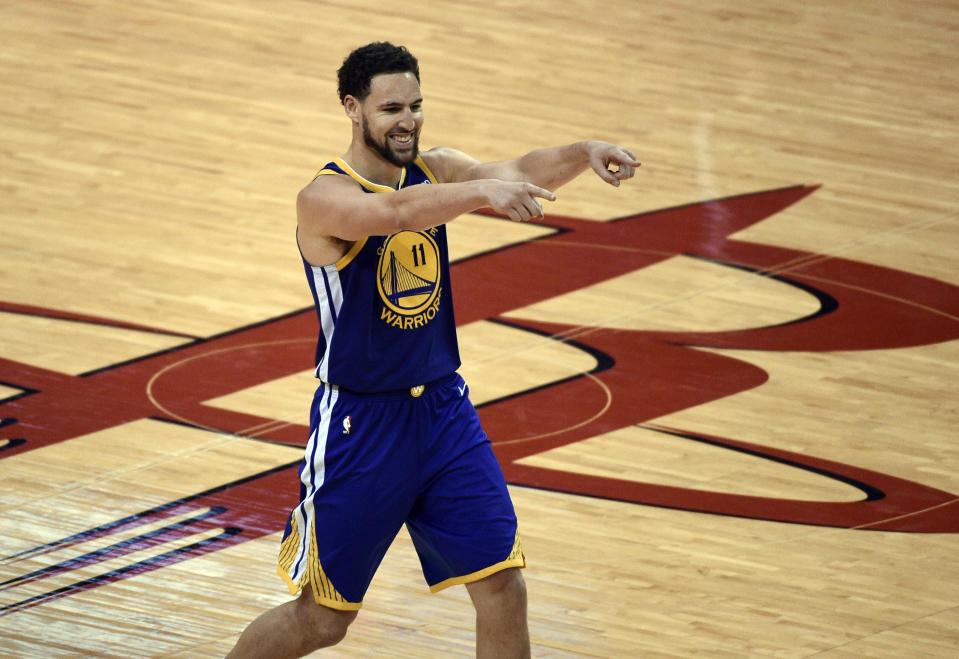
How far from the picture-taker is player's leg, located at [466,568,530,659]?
3.88 meters

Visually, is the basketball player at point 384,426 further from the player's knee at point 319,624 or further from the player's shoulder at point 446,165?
the player's shoulder at point 446,165

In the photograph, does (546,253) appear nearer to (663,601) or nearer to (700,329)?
(700,329)

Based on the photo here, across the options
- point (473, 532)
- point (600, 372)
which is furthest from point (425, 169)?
point (600, 372)

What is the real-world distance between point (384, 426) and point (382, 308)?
296 millimetres

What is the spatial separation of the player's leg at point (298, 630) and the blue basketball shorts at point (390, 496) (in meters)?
0.04

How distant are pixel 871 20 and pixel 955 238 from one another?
4.74 m

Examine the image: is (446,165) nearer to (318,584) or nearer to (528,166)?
(528,166)

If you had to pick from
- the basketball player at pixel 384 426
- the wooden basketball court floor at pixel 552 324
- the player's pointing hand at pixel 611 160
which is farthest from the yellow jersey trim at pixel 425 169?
the wooden basketball court floor at pixel 552 324

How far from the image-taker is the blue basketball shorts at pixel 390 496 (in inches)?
153

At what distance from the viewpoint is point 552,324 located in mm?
7449

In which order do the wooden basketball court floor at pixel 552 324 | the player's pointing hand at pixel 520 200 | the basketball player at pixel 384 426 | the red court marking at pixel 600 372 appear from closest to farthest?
the player's pointing hand at pixel 520 200, the basketball player at pixel 384 426, the wooden basketball court floor at pixel 552 324, the red court marking at pixel 600 372

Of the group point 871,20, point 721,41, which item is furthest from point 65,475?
point 871,20

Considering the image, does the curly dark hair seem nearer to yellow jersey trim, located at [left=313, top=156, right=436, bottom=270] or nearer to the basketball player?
the basketball player

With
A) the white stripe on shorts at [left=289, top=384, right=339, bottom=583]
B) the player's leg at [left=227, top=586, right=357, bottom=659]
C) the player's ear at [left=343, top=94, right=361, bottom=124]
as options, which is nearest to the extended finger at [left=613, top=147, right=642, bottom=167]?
the player's ear at [left=343, top=94, right=361, bottom=124]
